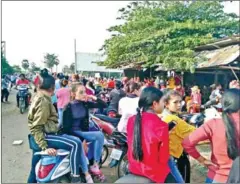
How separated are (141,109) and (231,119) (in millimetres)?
670

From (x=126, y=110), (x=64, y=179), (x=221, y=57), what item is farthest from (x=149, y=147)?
(x=221, y=57)

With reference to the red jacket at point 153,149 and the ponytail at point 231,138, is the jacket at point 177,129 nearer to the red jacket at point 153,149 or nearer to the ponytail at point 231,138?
the red jacket at point 153,149

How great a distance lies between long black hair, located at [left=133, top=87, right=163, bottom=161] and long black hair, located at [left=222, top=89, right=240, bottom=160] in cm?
53

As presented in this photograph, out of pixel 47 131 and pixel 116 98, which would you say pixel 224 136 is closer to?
pixel 47 131

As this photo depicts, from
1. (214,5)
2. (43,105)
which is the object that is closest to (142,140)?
(43,105)

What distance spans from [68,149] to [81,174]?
18.4 inches

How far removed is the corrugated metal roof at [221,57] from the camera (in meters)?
10.4

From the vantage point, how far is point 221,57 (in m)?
11.2

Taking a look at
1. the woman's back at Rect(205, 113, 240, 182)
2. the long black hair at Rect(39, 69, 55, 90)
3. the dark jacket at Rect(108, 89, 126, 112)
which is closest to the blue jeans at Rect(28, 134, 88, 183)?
the long black hair at Rect(39, 69, 55, 90)

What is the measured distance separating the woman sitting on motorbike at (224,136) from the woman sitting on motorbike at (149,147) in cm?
24

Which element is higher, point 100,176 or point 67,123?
point 67,123

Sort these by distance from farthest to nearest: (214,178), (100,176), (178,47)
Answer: (178,47) < (100,176) < (214,178)

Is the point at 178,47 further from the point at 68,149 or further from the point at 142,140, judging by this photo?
the point at 142,140

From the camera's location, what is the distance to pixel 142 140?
2.56 m
